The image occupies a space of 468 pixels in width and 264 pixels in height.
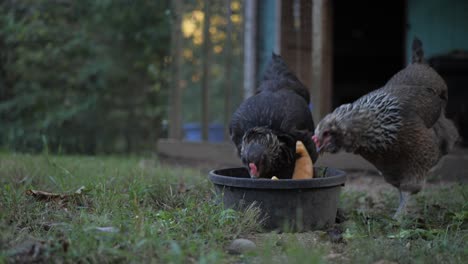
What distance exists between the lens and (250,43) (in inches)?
287

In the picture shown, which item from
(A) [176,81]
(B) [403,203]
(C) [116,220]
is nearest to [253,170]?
(C) [116,220]

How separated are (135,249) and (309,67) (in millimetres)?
5123

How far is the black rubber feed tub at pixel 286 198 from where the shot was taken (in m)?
2.71

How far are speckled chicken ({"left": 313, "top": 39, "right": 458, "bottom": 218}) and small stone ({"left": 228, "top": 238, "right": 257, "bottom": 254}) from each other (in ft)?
3.78

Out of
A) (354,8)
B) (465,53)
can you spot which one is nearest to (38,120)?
(465,53)

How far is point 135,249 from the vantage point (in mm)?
1968

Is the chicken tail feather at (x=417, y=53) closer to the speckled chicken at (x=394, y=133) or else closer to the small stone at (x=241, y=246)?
the speckled chicken at (x=394, y=133)

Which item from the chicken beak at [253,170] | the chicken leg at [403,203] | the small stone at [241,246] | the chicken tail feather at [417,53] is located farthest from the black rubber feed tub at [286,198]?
the chicken tail feather at [417,53]

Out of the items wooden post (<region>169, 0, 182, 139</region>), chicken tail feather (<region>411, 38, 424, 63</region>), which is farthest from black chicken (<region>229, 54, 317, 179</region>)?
wooden post (<region>169, 0, 182, 139</region>)

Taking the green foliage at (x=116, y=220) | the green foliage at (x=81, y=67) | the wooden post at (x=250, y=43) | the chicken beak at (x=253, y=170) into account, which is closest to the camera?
the green foliage at (x=116, y=220)

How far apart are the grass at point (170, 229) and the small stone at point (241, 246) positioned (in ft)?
0.15

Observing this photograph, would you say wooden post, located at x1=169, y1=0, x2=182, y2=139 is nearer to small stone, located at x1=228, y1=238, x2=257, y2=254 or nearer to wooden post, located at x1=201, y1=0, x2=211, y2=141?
wooden post, located at x1=201, y1=0, x2=211, y2=141

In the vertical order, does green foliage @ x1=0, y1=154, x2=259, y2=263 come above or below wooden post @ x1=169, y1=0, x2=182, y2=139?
below

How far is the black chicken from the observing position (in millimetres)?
3207
